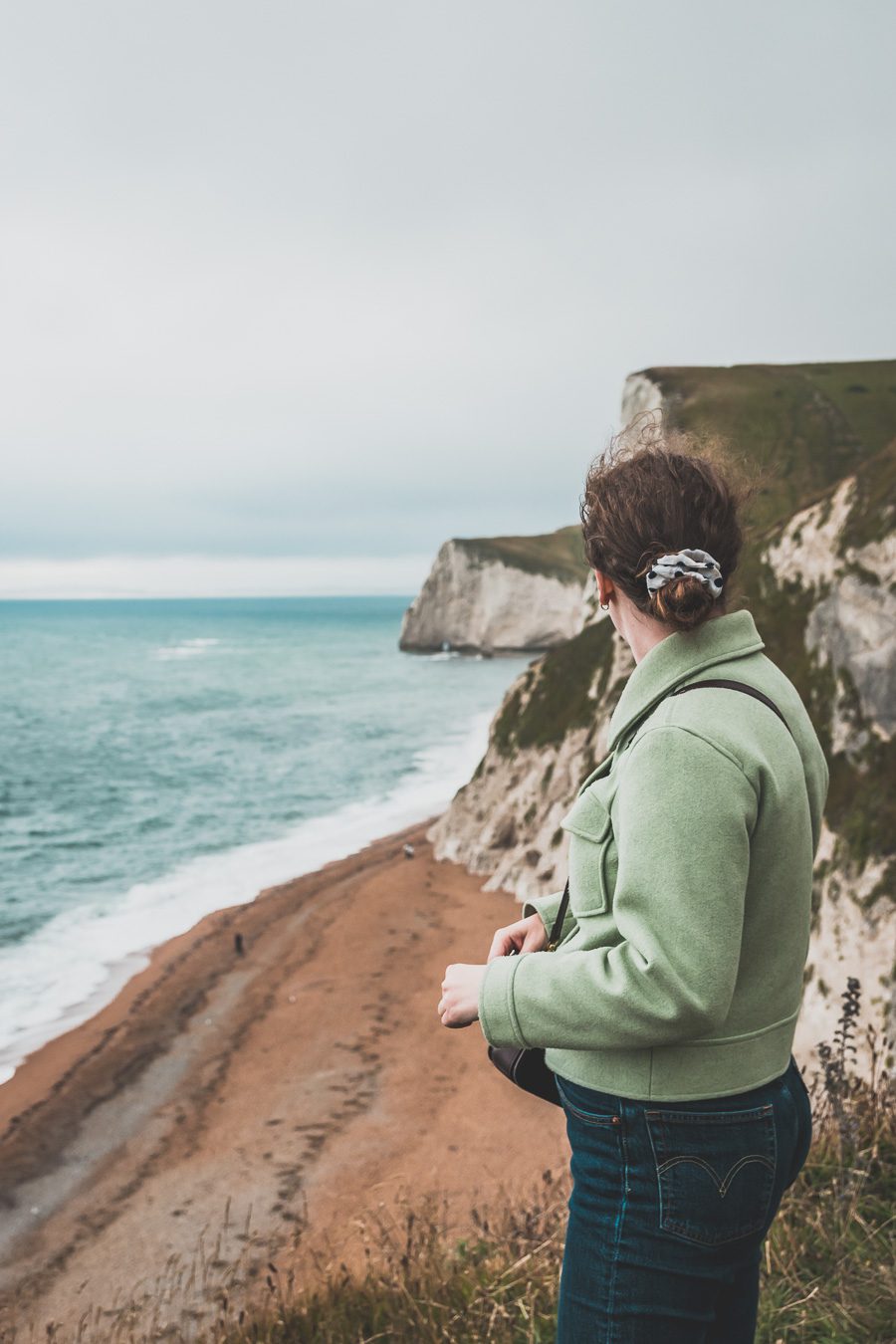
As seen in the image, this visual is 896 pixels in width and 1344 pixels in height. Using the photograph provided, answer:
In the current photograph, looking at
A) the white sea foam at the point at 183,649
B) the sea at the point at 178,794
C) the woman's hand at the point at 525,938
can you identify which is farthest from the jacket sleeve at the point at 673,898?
the white sea foam at the point at 183,649

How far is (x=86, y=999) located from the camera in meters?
18.3

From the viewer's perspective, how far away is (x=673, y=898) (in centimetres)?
176

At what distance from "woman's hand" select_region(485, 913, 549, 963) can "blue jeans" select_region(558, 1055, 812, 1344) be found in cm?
50

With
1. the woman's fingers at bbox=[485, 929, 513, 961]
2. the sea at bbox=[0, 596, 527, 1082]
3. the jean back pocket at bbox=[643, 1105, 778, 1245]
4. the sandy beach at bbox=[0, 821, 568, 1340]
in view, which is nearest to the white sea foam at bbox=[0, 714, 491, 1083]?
the sea at bbox=[0, 596, 527, 1082]

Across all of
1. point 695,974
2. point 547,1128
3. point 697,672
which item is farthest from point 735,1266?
point 547,1128

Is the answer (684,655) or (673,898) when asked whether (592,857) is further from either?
(684,655)

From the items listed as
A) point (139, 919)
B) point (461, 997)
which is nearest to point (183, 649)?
point (139, 919)

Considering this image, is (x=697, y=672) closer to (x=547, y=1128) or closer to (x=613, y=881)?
(x=613, y=881)

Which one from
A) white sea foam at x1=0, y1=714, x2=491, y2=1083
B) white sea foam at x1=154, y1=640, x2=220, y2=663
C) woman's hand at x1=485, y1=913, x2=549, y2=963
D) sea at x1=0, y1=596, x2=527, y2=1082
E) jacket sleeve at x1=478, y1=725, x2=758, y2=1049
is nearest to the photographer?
jacket sleeve at x1=478, y1=725, x2=758, y2=1049

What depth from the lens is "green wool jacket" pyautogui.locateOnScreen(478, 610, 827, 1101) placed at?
1.76 metres

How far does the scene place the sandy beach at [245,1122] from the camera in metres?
10.2

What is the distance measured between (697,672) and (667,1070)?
83cm

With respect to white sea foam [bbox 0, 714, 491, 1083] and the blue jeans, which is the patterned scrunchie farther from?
white sea foam [bbox 0, 714, 491, 1083]

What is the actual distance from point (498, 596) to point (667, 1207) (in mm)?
98648
